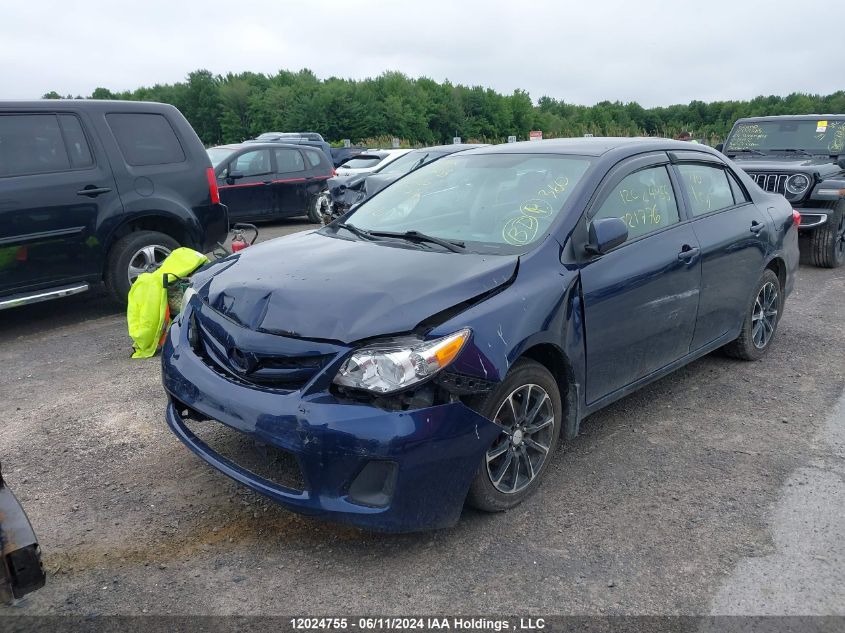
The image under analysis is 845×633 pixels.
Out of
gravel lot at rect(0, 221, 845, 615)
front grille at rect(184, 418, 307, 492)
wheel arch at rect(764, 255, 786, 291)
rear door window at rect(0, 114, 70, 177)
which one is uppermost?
rear door window at rect(0, 114, 70, 177)

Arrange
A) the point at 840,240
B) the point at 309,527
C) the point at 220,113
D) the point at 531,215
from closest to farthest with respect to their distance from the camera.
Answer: the point at 309,527, the point at 531,215, the point at 840,240, the point at 220,113

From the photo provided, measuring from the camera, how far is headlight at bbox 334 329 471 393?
2.77m

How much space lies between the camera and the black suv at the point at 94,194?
19.4 feet

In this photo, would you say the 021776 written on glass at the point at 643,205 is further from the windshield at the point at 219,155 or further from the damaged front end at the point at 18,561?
the windshield at the point at 219,155

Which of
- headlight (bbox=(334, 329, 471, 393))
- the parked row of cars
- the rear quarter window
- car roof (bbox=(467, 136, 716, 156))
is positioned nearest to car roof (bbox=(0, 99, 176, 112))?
the parked row of cars

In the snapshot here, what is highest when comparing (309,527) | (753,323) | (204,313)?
(204,313)

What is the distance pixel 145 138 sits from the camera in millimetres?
6746

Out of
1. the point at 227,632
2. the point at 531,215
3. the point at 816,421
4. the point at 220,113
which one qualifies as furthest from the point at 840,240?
the point at 220,113

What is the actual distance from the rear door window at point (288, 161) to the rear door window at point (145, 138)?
653 centimetres

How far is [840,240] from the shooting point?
9.12 metres

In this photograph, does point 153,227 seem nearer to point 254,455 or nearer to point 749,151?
point 254,455

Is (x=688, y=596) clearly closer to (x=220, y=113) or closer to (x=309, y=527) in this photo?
(x=309, y=527)

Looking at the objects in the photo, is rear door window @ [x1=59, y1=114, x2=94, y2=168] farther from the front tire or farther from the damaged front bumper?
the front tire

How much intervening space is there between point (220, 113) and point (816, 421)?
75.2 m
